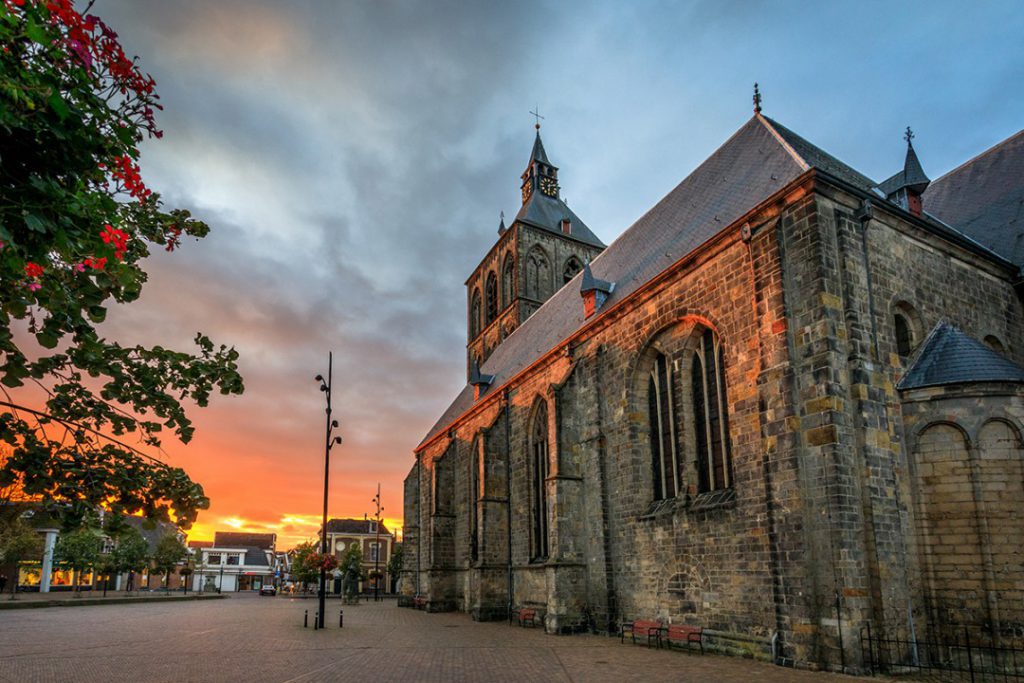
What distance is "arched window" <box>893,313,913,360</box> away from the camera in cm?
1471

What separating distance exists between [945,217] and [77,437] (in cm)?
2299

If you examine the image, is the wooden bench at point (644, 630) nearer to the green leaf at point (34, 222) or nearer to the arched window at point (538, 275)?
the green leaf at point (34, 222)

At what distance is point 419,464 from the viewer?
131ft

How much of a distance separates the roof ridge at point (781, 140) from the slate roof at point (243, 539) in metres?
108

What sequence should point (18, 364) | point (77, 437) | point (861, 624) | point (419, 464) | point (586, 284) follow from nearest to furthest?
point (18, 364)
point (77, 437)
point (861, 624)
point (586, 284)
point (419, 464)

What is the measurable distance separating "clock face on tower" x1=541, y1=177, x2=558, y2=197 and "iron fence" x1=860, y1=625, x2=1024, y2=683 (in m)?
38.5

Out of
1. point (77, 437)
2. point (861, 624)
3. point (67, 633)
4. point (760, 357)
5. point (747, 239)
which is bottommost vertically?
point (67, 633)

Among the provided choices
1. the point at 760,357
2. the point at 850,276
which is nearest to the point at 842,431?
the point at 760,357

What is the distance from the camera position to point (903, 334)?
14812mm

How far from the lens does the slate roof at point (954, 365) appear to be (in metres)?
13.1

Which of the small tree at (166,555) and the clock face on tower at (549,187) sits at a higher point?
the clock face on tower at (549,187)

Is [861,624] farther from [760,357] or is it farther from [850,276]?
[850,276]

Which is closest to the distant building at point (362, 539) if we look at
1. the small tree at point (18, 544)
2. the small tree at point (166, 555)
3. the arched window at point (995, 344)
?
the small tree at point (166, 555)

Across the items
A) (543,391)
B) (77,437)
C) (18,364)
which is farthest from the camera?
(543,391)
